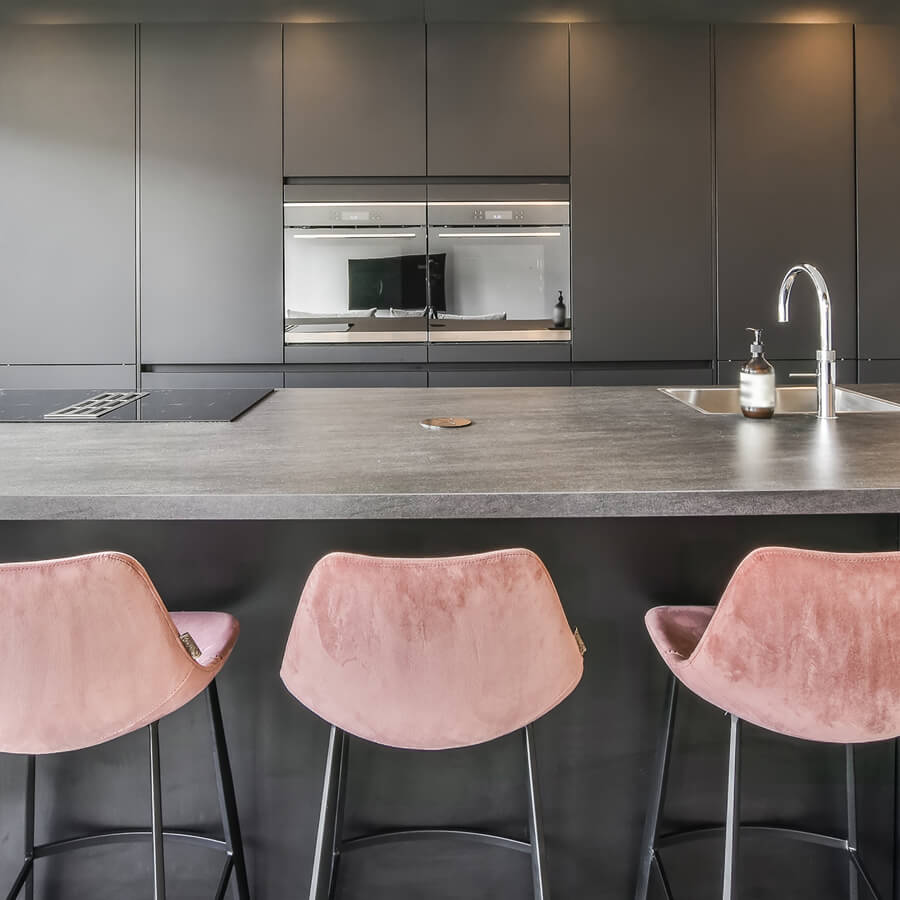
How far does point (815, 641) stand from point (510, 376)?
8.68 feet

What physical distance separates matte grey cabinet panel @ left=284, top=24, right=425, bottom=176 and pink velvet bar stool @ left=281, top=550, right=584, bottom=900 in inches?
112

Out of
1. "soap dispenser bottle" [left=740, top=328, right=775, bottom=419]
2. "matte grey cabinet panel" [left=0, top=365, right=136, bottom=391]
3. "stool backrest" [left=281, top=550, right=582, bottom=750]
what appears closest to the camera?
"stool backrest" [left=281, top=550, right=582, bottom=750]

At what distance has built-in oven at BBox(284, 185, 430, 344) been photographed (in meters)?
3.46

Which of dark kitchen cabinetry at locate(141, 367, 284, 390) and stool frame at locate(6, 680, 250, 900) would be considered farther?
dark kitchen cabinetry at locate(141, 367, 284, 390)

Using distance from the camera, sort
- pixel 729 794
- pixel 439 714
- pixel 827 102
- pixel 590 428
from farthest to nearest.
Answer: pixel 827 102
pixel 590 428
pixel 729 794
pixel 439 714

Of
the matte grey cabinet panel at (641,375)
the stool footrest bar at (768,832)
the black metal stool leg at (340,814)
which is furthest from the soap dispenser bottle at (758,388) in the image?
the matte grey cabinet panel at (641,375)

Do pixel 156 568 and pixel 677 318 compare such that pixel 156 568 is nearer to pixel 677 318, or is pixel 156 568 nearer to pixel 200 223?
pixel 200 223

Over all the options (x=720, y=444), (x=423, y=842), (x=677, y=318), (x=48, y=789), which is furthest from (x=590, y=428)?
(x=677, y=318)

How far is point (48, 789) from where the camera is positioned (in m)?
1.37

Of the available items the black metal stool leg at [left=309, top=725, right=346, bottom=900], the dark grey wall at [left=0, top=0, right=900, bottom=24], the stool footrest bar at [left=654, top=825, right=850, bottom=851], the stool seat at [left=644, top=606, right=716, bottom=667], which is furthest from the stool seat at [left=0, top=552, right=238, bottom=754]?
the dark grey wall at [left=0, top=0, right=900, bottom=24]

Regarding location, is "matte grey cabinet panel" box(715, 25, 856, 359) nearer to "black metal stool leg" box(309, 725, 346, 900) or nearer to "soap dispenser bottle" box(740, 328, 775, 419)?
"soap dispenser bottle" box(740, 328, 775, 419)

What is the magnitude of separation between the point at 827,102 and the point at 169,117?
114 inches

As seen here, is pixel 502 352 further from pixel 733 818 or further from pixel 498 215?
pixel 733 818

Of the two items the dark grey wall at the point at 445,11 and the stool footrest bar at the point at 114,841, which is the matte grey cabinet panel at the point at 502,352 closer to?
the dark grey wall at the point at 445,11
